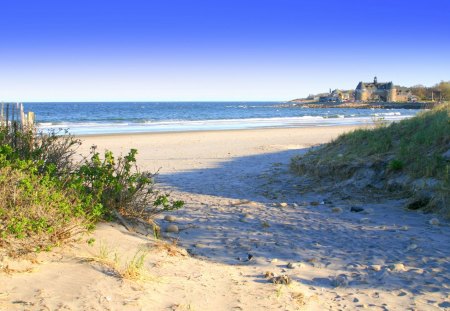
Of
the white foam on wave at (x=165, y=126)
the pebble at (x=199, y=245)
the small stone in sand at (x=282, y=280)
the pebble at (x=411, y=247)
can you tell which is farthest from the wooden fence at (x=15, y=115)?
the white foam on wave at (x=165, y=126)

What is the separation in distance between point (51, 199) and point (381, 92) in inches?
5132

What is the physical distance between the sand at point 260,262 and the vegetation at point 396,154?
0.80 metres

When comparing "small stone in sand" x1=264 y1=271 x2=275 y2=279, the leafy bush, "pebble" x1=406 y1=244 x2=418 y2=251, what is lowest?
"small stone in sand" x1=264 y1=271 x2=275 y2=279

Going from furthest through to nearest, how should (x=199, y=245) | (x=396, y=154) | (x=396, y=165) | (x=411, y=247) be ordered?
(x=396, y=154), (x=396, y=165), (x=199, y=245), (x=411, y=247)

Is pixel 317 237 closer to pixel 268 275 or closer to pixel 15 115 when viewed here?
pixel 268 275

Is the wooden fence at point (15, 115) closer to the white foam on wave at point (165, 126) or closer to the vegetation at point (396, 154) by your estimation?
the vegetation at point (396, 154)

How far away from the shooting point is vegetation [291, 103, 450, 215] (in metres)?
8.14

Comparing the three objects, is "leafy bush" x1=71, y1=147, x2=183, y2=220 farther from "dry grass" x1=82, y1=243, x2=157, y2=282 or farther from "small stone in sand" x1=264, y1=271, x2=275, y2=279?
"small stone in sand" x1=264, y1=271, x2=275, y2=279

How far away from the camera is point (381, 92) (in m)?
126

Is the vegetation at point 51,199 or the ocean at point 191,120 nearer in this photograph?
Answer: the vegetation at point 51,199

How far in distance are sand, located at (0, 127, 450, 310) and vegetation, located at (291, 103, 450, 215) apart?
2.62ft

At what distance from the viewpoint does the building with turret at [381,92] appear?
396 ft

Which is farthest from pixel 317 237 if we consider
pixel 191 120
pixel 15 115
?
pixel 191 120

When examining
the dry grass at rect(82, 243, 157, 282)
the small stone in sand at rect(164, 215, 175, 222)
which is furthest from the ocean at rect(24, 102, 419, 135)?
the dry grass at rect(82, 243, 157, 282)
